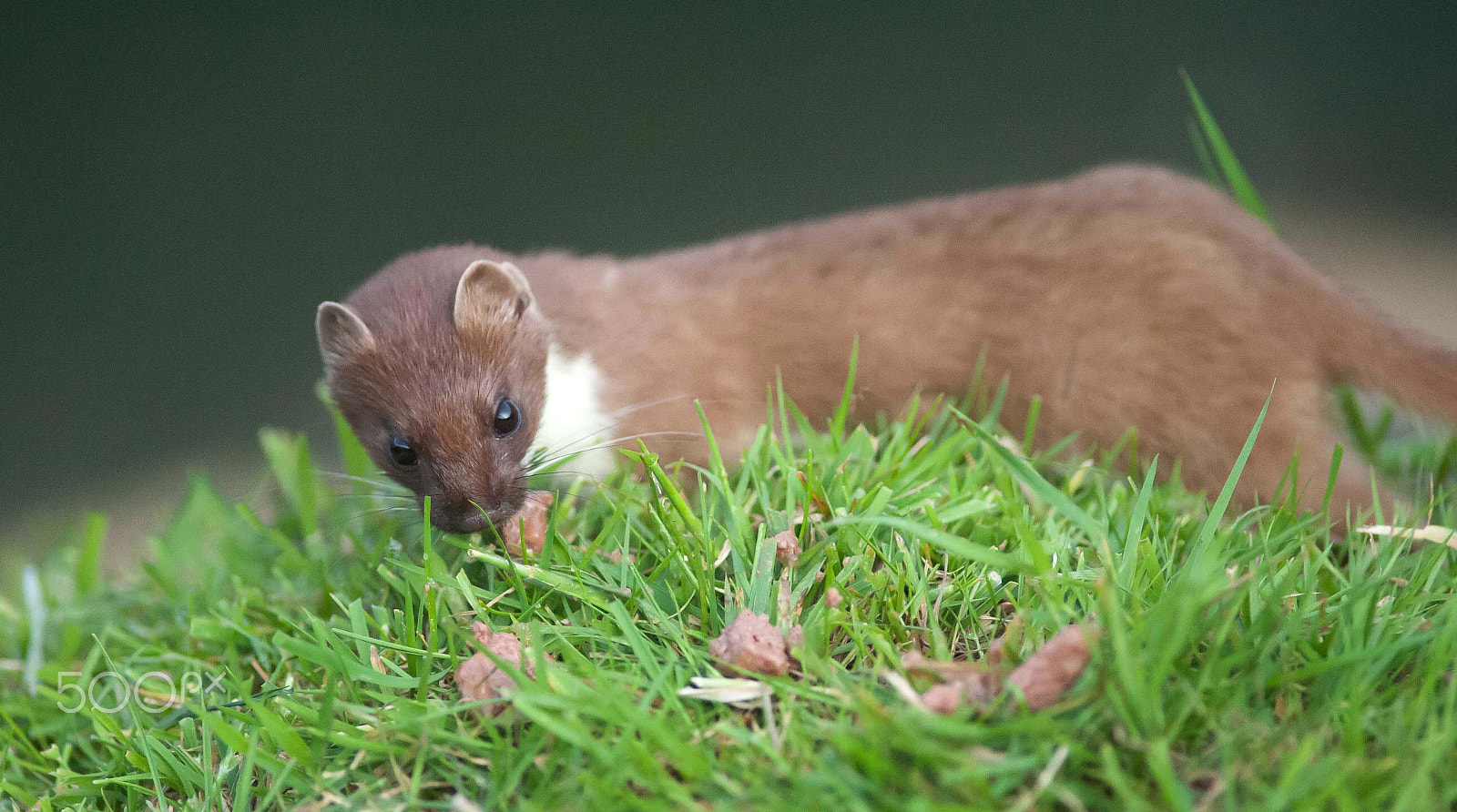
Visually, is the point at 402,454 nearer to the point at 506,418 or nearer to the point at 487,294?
the point at 506,418

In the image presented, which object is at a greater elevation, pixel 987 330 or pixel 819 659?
pixel 987 330

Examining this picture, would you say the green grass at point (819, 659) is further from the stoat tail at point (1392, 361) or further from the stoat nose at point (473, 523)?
the stoat tail at point (1392, 361)

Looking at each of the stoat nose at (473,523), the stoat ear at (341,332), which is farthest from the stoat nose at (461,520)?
the stoat ear at (341,332)

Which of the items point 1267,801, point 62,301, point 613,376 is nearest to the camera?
point 1267,801

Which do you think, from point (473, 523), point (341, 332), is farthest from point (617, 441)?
point (341, 332)

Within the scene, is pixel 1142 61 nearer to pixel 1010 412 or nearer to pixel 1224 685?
pixel 1010 412

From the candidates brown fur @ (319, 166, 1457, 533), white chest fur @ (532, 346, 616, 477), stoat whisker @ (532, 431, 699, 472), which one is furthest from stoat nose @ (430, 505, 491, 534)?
white chest fur @ (532, 346, 616, 477)

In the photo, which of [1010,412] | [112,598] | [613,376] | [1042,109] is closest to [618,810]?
[613,376]
